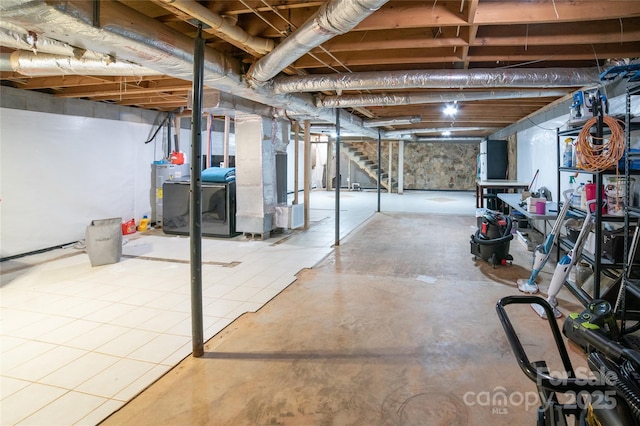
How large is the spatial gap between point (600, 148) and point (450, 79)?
1.32m

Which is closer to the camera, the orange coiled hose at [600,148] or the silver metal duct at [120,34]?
the silver metal duct at [120,34]

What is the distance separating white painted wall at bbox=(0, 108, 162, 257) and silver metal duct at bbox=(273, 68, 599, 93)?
350cm

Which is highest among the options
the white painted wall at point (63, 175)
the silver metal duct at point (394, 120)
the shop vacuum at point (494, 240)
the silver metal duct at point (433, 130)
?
the silver metal duct at point (433, 130)

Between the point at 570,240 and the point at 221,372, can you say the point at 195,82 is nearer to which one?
the point at 221,372

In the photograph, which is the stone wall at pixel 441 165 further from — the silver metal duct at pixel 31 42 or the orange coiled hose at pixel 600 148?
the silver metal duct at pixel 31 42

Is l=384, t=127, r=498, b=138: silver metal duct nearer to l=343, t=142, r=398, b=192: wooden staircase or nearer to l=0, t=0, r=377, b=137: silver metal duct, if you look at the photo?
l=343, t=142, r=398, b=192: wooden staircase

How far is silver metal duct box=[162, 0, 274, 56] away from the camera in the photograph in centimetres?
205

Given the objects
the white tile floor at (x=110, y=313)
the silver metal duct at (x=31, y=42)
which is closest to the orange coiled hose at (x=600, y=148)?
the white tile floor at (x=110, y=313)

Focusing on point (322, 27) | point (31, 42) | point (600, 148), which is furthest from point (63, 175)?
point (600, 148)

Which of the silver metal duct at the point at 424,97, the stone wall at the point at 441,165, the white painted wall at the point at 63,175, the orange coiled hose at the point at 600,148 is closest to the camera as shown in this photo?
the orange coiled hose at the point at 600,148

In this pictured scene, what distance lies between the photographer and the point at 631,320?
2691 mm

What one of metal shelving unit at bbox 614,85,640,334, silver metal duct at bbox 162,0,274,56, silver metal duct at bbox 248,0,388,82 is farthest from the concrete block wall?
metal shelving unit at bbox 614,85,640,334

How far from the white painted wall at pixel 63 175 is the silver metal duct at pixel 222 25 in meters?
3.65

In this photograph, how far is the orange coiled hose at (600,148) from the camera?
2582mm
